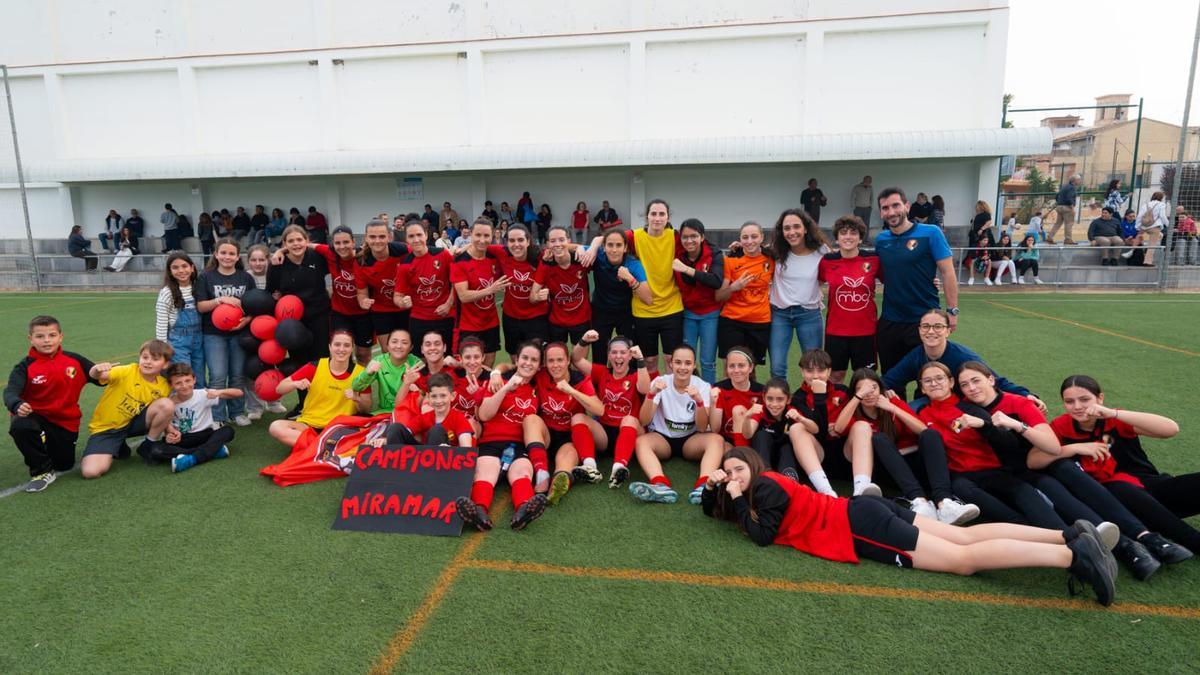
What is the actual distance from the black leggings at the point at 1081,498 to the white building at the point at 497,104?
15478 mm

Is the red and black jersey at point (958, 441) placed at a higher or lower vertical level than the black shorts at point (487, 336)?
lower

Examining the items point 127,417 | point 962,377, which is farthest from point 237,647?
point 962,377

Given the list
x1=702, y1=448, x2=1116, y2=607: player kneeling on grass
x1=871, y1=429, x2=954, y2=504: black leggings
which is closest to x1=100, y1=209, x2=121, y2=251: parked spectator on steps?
x1=702, y1=448, x2=1116, y2=607: player kneeling on grass

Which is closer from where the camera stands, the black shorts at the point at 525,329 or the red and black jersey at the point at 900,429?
the red and black jersey at the point at 900,429

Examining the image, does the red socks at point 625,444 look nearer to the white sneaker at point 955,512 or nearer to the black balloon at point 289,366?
the white sneaker at point 955,512

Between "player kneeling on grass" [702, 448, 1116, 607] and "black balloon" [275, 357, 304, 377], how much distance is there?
4272mm

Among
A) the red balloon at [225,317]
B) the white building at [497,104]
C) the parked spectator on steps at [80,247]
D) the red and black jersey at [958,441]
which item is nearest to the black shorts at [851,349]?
the red and black jersey at [958,441]

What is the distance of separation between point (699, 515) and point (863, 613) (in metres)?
1.29

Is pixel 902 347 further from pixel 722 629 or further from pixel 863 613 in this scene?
pixel 722 629

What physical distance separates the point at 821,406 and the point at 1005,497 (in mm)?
1195

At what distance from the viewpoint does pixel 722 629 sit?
10.1 feet

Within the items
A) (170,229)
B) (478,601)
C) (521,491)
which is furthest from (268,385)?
(170,229)

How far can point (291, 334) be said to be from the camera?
604 cm

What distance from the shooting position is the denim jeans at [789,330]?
19.0 ft
